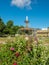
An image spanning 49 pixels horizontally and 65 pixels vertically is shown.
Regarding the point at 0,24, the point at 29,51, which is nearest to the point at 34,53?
the point at 29,51

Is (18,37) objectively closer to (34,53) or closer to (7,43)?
(7,43)

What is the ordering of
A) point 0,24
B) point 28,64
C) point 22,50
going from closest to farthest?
point 28,64
point 22,50
point 0,24

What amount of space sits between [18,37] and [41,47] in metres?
0.80

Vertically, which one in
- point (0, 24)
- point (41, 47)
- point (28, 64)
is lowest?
point (28, 64)

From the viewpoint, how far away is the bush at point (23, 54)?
549cm

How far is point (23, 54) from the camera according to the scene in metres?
5.69

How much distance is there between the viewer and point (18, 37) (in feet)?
20.4

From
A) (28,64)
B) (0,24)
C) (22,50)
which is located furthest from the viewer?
(0,24)

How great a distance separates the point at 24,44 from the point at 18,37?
0.40 m

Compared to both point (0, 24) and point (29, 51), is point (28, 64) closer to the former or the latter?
point (29, 51)

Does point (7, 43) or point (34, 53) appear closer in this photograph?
point (34, 53)

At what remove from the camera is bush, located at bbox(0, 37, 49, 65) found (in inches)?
216

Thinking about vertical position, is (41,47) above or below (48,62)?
above

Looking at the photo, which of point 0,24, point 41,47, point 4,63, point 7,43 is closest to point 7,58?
point 4,63
